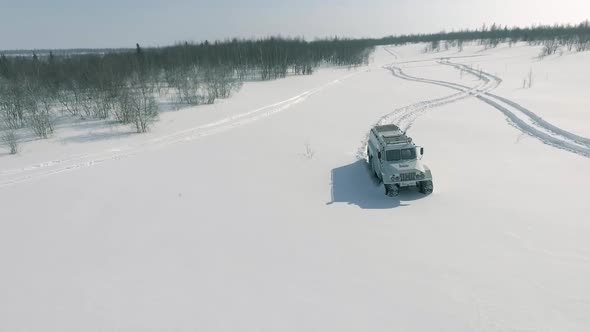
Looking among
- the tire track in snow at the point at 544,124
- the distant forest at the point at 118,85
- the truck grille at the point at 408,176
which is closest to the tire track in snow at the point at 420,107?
the tire track in snow at the point at 544,124

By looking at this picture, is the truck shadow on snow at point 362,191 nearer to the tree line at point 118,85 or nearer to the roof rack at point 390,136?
the roof rack at point 390,136

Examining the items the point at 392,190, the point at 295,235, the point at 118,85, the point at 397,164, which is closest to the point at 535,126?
the point at 397,164

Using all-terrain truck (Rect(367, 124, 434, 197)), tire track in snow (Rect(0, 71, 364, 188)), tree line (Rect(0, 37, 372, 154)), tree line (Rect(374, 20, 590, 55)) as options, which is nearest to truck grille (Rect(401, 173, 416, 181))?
all-terrain truck (Rect(367, 124, 434, 197))

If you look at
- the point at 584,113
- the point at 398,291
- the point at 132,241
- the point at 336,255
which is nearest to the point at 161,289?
the point at 132,241

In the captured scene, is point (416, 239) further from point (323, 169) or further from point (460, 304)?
point (323, 169)

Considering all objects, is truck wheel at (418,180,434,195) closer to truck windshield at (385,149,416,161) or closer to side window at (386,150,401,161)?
truck windshield at (385,149,416,161)

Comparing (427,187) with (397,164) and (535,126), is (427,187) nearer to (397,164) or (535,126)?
(397,164)
